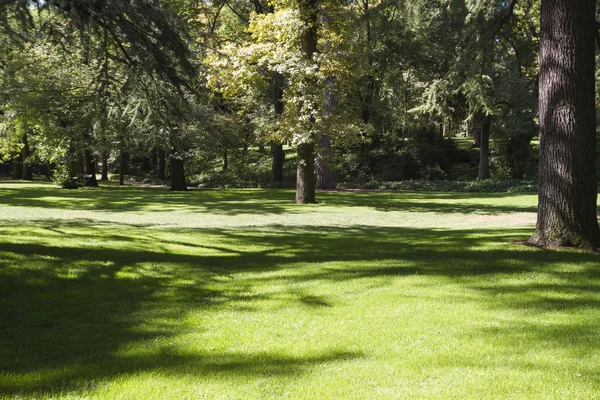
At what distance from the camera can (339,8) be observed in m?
20.1

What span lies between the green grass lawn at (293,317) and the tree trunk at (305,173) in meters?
9.06

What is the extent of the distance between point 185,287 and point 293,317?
211 centimetres

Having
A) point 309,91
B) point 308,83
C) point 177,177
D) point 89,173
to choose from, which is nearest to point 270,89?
point 177,177

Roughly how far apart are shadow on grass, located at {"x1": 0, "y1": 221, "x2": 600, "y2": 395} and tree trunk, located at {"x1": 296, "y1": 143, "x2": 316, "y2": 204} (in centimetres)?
953

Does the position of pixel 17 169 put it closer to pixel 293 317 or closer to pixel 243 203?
pixel 243 203

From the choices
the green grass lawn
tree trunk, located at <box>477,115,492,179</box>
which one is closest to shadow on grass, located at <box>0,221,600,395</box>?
the green grass lawn

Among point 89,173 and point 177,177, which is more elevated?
point 89,173

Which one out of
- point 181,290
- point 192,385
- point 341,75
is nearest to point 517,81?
point 341,75

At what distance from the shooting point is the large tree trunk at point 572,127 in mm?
9203

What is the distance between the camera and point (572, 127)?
9.20 meters

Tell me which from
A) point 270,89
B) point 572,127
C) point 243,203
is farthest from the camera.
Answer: point 270,89

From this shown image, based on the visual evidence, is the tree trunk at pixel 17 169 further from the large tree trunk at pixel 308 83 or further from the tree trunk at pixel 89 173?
the large tree trunk at pixel 308 83

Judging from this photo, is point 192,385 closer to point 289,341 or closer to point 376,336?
point 289,341

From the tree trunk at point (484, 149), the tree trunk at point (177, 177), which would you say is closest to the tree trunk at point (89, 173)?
the tree trunk at point (177, 177)
